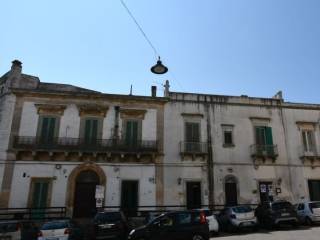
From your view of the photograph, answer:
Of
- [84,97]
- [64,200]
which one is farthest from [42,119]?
[64,200]

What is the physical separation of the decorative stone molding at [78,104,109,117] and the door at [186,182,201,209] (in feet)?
26.3

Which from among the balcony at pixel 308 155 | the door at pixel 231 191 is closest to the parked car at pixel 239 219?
the door at pixel 231 191

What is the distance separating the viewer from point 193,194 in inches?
845

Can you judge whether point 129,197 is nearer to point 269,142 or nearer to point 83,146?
point 83,146

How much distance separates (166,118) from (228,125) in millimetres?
4902

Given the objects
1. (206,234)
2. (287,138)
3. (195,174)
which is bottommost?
(206,234)

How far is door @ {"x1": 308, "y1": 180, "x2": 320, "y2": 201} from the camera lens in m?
22.9

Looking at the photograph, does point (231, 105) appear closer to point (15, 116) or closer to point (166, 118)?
point (166, 118)

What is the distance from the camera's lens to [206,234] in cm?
1228

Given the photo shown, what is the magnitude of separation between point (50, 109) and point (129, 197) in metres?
8.34

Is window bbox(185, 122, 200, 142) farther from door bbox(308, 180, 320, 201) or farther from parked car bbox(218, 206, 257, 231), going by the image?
door bbox(308, 180, 320, 201)

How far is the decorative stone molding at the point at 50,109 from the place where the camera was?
834 inches

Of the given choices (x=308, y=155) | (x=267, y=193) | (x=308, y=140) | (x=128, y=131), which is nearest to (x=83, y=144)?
(x=128, y=131)

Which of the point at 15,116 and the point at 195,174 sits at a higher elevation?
the point at 15,116
